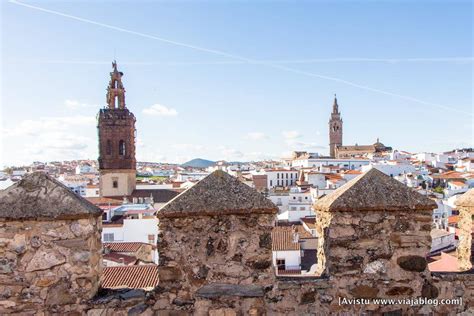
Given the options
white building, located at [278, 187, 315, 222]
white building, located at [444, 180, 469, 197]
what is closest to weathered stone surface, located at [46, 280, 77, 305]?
white building, located at [278, 187, 315, 222]

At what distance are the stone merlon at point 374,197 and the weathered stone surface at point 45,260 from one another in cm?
221

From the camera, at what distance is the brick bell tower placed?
40.3m

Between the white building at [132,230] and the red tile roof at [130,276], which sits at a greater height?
the red tile roof at [130,276]

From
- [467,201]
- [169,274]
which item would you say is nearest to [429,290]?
[467,201]

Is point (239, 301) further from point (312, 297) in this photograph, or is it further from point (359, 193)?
point (359, 193)

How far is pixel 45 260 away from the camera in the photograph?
332 cm

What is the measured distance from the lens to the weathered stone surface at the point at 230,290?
344 centimetres

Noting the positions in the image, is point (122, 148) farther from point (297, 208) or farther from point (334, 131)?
point (334, 131)

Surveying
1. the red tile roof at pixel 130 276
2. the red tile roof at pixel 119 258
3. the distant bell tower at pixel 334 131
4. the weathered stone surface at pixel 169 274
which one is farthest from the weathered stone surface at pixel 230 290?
the distant bell tower at pixel 334 131

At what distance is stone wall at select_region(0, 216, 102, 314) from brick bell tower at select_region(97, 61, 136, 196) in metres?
38.2

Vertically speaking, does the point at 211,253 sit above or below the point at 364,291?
above

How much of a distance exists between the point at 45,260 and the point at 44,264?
33 mm

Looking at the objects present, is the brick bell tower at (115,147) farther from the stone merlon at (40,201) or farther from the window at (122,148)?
the stone merlon at (40,201)

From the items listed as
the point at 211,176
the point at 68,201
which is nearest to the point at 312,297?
the point at 211,176
